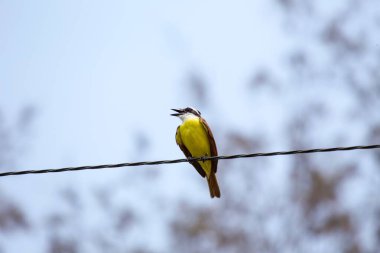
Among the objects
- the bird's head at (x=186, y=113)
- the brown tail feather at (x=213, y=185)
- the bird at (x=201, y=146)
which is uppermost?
the bird's head at (x=186, y=113)

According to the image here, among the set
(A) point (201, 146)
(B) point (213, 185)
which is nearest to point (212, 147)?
(A) point (201, 146)

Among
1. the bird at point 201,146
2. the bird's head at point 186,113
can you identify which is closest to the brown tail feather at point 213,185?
the bird at point 201,146

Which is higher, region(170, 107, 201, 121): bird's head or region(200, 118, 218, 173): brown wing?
region(170, 107, 201, 121): bird's head

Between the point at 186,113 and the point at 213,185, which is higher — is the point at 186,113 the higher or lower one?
the higher one

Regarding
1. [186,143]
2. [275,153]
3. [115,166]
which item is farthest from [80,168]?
[186,143]

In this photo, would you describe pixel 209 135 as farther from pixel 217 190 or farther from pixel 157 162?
pixel 157 162

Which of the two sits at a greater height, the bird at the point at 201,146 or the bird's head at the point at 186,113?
the bird's head at the point at 186,113

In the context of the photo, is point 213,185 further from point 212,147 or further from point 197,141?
point 197,141

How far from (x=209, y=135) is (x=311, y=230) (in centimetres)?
919

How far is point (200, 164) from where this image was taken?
985 centimetres

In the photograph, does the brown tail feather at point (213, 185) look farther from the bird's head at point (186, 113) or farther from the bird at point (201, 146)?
the bird's head at point (186, 113)

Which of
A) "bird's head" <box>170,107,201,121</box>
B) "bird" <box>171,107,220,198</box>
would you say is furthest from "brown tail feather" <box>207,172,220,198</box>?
"bird's head" <box>170,107,201,121</box>

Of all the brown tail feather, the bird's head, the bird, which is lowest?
the brown tail feather

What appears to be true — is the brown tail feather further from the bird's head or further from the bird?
the bird's head
